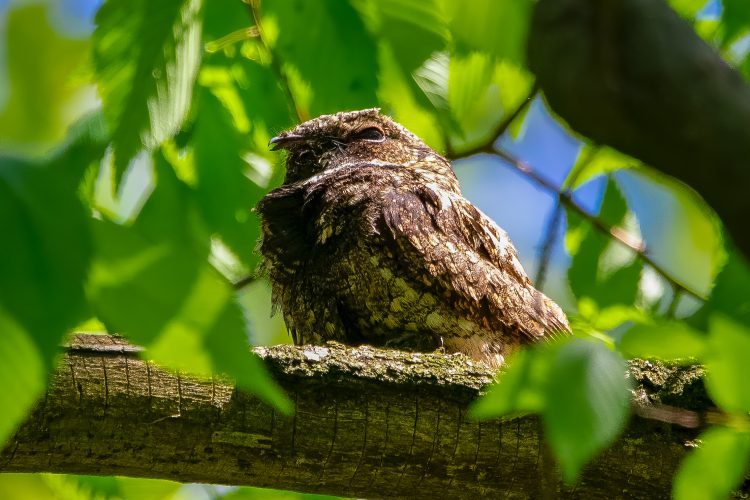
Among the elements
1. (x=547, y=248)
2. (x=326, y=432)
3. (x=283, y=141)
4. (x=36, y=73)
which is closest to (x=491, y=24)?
(x=547, y=248)

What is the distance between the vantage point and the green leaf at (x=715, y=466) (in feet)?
4.64

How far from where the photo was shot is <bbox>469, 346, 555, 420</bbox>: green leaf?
4.61ft

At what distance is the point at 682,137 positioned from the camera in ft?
2.78

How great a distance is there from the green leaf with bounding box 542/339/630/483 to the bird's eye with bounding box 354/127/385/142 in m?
3.61

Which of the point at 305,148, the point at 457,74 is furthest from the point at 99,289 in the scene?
the point at 305,148

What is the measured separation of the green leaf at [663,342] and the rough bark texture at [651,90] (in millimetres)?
595

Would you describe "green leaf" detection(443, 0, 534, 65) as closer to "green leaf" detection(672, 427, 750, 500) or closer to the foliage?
the foliage

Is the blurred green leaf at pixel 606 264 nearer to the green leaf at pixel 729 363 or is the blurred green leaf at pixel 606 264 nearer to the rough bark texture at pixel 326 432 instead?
the rough bark texture at pixel 326 432

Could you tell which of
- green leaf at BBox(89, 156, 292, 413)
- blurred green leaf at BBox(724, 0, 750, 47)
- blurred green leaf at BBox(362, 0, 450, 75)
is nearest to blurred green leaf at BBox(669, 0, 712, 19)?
blurred green leaf at BBox(724, 0, 750, 47)

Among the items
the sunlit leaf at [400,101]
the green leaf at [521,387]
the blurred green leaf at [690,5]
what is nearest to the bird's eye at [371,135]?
the sunlit leaf at [400,101]

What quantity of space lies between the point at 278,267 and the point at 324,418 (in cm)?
169

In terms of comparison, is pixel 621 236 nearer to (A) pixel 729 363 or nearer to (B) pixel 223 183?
(B) pixel 223 183

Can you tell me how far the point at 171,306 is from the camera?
1.25m

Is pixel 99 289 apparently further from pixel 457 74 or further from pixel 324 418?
pixel 457 74
